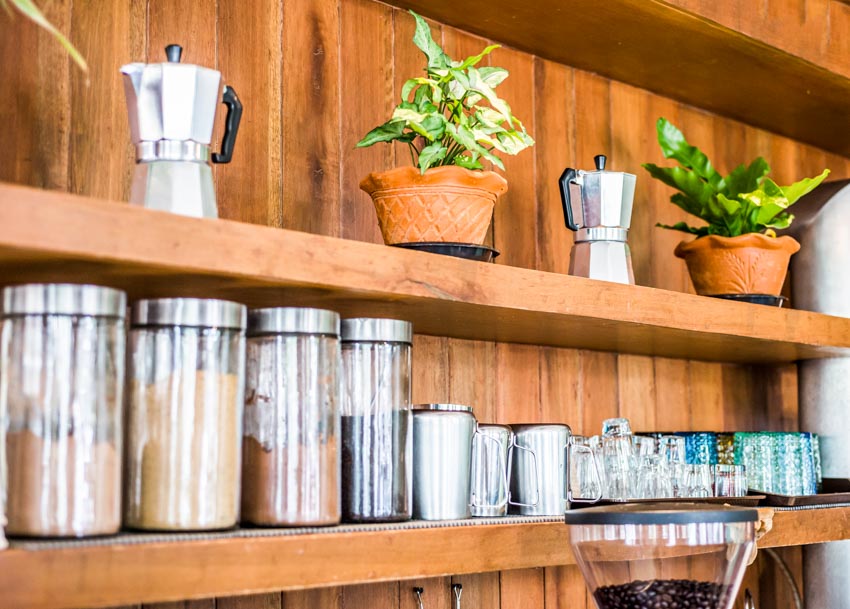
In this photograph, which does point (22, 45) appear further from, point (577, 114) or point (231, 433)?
point (577, 114)

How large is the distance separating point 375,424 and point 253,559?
256mm

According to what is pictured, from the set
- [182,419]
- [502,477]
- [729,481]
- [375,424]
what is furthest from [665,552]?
[182,419]

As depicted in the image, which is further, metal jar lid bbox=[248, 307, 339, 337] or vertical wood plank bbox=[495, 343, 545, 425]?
vertical wood plank bbox=[495, 343, 545, 425]

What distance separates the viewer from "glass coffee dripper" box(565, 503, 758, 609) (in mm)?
1244

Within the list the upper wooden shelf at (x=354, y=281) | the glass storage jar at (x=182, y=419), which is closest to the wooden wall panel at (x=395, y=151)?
the upper wooden shelf at (x=354, y=281)

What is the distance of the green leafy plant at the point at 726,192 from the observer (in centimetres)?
181

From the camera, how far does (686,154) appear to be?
1.88m

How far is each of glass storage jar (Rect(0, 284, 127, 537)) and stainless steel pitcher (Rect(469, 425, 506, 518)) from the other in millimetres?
522

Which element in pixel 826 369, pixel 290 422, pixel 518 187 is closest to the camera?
pixel 290 422

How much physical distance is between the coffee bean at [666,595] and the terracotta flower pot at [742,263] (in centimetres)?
66

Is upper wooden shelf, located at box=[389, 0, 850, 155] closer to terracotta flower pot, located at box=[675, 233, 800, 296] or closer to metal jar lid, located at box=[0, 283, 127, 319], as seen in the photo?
terracotta flower pot, located at box=[675, 233, 800, 296]

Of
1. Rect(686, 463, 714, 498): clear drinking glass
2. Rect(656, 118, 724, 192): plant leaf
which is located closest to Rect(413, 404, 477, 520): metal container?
Rect(686, 463, 714, 498): clear drinking glass

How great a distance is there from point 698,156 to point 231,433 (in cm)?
111

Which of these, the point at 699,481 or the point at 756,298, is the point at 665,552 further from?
the point at 756,298
